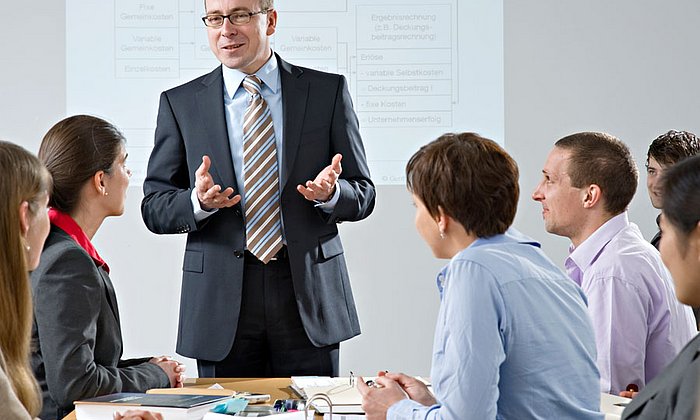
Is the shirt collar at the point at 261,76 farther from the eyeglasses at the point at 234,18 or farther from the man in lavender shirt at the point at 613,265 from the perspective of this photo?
the man in lavender shirt at the point at 613,265

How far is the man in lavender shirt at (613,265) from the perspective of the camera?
7.87ft

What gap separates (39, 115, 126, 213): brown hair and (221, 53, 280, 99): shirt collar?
2.08ft

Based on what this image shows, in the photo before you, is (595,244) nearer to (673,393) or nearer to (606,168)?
(606,168)

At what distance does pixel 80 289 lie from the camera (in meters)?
2.12

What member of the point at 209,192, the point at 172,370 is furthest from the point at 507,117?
the point at 172,370

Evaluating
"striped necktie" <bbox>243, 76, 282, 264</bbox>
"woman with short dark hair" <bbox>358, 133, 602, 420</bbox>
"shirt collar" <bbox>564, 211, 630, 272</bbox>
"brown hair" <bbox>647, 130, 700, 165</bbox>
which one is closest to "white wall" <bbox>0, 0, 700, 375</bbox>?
"brown hair" <bbox>647, 130, 700, 165</bbox>

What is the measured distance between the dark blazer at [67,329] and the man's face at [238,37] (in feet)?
2.96

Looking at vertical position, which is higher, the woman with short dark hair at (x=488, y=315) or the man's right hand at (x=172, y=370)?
the woman with short dark hair at (x=488, y=315)

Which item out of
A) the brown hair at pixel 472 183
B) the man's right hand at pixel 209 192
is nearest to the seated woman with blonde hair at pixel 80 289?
the man's right hand at pixel 209 192

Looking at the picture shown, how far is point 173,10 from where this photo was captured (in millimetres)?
4891

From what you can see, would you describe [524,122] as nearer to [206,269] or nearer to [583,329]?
[206,269]

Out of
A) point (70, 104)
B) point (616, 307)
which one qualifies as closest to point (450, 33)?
point (70, 104)

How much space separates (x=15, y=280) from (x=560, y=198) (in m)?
1.60

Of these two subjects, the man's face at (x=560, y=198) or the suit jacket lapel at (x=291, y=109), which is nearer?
the man's face at (x=560, y=198)
